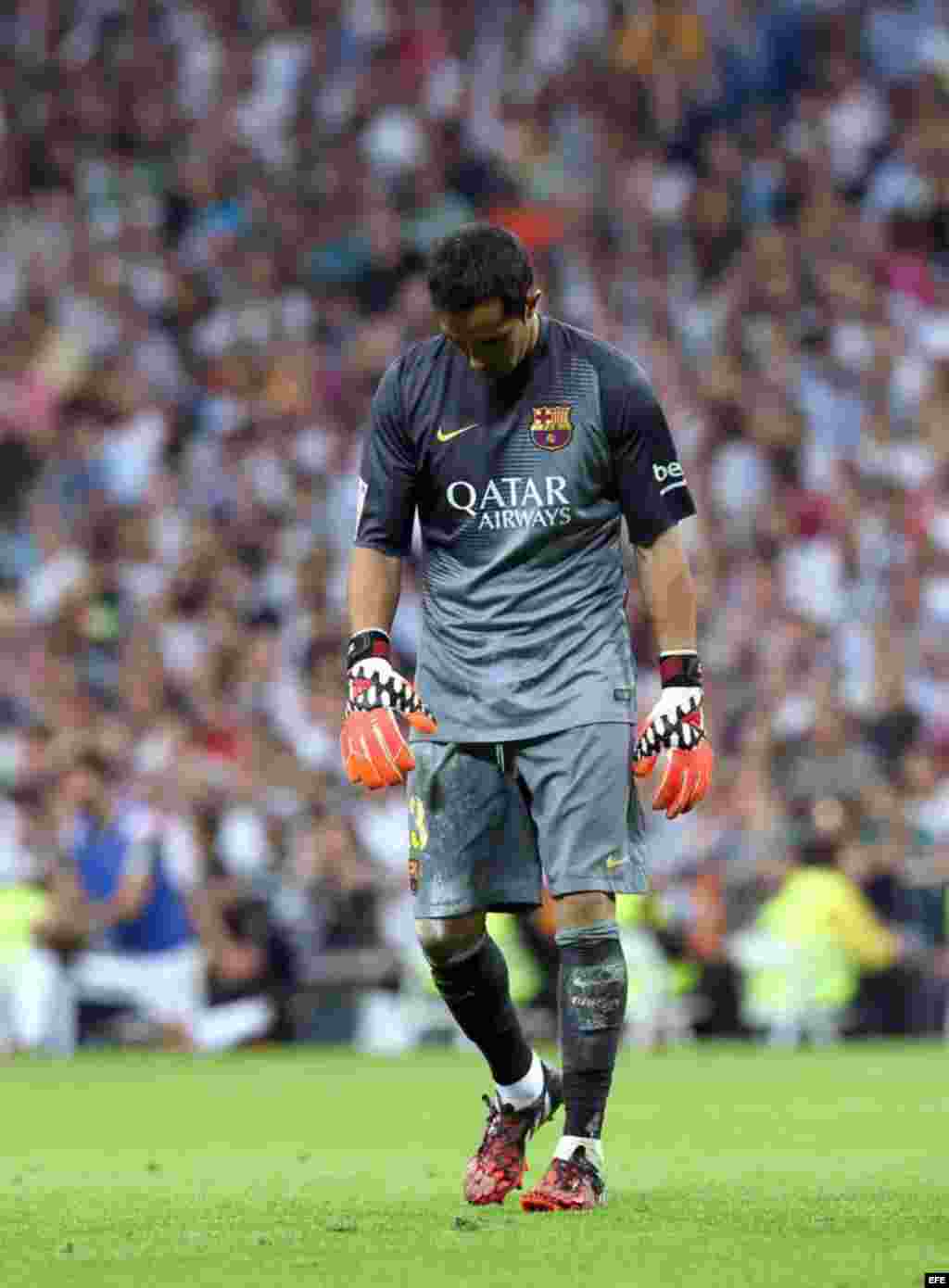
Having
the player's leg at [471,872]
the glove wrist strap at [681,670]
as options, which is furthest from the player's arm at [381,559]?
the glove wrist strap at [681,670]

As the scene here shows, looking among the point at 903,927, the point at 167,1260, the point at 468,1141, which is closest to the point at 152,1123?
the point at 468,1141

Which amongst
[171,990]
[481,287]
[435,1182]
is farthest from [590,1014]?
[171,990]

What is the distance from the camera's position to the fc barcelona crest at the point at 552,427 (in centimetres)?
676

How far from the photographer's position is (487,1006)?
6934 millimetres

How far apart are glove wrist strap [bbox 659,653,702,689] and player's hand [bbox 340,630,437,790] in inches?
22.8

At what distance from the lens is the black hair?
21.1ft

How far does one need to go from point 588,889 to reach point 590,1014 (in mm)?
293

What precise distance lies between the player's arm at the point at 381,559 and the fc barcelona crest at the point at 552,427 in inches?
13.0

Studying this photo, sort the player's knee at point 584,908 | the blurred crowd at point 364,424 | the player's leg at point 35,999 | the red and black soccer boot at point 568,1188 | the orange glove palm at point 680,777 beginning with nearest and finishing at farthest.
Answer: the red and black soccer boot at point 568,1188, the player's knee at point 584,908, the orange glove palm at point 680,777, the player's leg at point 35,999, the blurred crowd at point 364,424

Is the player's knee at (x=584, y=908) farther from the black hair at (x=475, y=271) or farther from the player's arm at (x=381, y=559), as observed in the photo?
the black hair at (x=475, y=271)

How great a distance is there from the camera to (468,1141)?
8961mm

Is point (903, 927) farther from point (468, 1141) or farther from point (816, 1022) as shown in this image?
point (468, 1141)

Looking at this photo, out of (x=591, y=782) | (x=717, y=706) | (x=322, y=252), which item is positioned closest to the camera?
(x=591, y=782)

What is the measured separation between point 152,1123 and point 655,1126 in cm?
185
